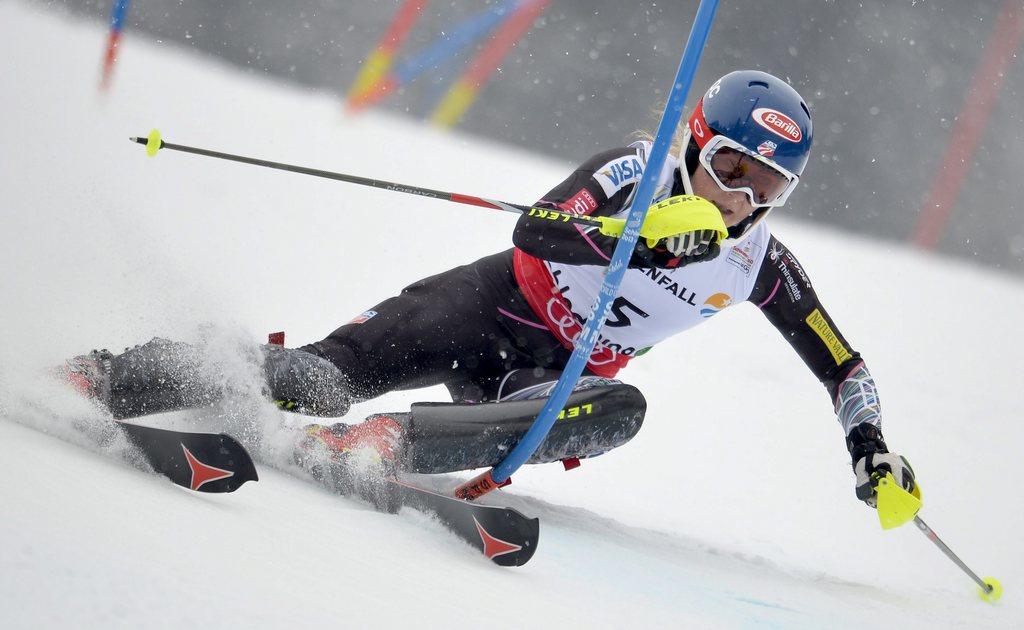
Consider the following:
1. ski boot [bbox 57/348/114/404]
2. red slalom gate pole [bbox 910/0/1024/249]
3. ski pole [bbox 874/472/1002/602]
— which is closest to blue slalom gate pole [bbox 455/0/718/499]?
ski boot [bbox 57/348/114/404]

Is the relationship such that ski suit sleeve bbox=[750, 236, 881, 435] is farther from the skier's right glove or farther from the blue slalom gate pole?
the blue slalom gate pole

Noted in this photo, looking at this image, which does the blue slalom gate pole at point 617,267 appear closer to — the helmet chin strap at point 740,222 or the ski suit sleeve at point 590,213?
the ski suit sleeve at point 590,213

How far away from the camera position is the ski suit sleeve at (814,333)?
282cm

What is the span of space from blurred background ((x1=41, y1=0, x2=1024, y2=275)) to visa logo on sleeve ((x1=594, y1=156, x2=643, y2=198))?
4.91m

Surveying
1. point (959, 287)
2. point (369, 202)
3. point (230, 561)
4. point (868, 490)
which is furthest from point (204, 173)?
point (959, 287)

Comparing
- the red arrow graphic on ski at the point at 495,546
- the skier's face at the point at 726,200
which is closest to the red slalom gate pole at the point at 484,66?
the skier's face at the point at 726,200

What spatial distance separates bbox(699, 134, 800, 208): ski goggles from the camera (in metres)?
2.48

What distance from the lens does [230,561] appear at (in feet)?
4.42

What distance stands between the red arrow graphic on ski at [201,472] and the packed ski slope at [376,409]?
1.6 inches

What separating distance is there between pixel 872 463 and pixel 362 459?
4.70ft

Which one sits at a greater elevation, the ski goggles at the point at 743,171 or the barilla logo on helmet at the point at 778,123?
the barilla logo on helmet at the point at 778,123

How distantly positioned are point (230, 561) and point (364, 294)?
357 cm

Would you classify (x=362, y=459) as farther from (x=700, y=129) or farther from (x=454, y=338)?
(x=700, y=129)

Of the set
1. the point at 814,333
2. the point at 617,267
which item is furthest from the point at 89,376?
the point at 814,333
